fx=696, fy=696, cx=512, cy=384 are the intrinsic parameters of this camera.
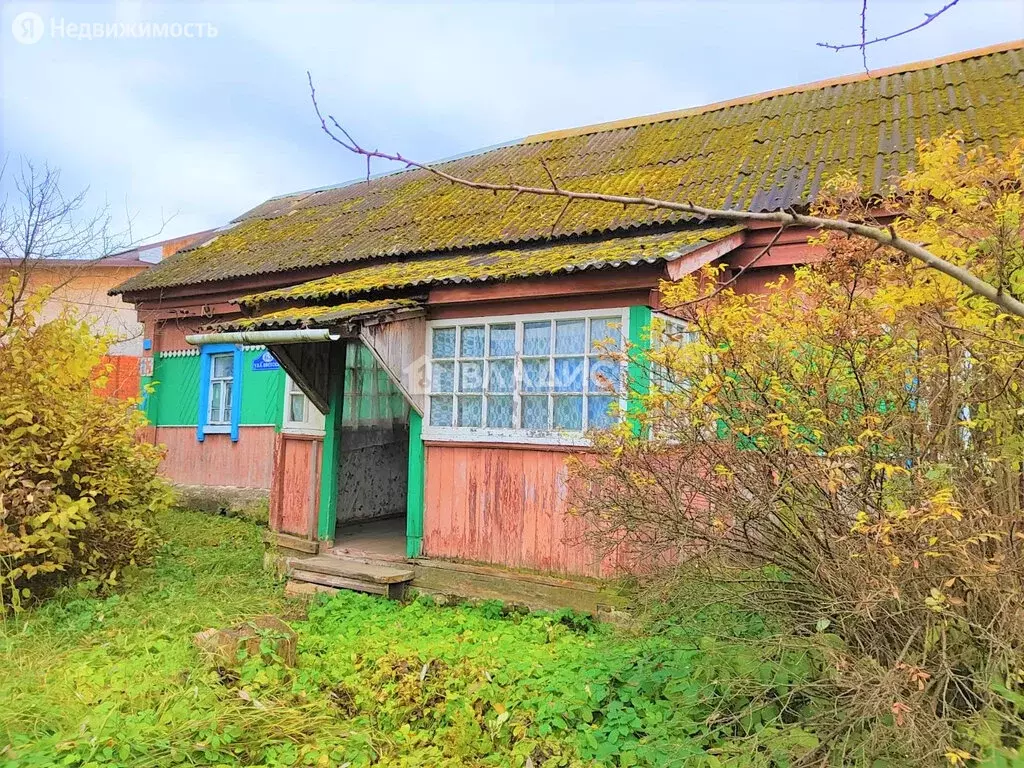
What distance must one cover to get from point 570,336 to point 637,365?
1690 mm

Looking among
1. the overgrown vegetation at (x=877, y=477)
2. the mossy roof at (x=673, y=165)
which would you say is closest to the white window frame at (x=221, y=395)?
the mossy roof at (x=673, y=165)

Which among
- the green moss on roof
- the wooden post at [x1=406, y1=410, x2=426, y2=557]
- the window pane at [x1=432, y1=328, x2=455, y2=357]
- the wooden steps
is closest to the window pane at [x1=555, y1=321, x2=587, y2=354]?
the green moss on roof

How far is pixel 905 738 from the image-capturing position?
2.65 meters

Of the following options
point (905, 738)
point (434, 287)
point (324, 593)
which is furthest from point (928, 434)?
point (324, 593)

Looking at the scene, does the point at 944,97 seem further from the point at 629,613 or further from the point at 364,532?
the point at 364,532

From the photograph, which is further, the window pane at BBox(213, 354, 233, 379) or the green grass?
the window pane at BBox(213, 354, 233, 379)

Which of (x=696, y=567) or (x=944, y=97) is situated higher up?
(x=944, y=97)

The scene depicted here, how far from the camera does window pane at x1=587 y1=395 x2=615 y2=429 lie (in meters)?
5.53

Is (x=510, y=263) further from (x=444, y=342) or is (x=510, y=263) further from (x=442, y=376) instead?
(x=442, y=376)

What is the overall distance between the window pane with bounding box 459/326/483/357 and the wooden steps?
Answer: 6.89ft

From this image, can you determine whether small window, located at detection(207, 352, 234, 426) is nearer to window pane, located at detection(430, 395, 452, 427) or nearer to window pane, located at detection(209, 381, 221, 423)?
window pane, located at detection(209, 381, 221, 423)

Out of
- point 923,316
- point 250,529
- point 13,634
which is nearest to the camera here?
point 923,316

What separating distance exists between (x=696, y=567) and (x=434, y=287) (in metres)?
3.78

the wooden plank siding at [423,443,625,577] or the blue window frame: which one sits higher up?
the blue window frame
